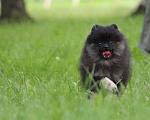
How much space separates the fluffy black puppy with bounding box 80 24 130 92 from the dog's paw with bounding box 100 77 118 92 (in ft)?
0.39

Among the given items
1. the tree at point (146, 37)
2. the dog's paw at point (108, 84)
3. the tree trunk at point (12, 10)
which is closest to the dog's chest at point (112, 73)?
the dog's paw at point (108, 84)

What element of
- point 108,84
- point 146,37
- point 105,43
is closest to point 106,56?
point 105,43

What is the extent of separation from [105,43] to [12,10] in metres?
10.1

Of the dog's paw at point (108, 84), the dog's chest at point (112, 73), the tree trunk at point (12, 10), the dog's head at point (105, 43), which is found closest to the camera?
the dog's paw at point (108, 84)

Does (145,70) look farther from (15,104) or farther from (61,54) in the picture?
(61,54)

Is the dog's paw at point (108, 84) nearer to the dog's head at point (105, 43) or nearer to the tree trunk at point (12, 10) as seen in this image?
the dog's head at point (105, 43)

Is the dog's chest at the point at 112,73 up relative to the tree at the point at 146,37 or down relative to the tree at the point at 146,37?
down

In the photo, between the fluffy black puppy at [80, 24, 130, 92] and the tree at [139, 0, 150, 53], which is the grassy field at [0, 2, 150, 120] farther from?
the tree at [139, 0, 150, 53]

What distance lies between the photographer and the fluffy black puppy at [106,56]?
4094 mm

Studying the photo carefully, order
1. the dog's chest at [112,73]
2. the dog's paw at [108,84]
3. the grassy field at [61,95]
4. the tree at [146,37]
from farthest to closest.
A: 1. the tree at [146,37]
2. the dog's chest at [112,73]
3. the dog's paw at [108,84]
4. the grassy field at [61,95]

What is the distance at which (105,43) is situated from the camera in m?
4.16

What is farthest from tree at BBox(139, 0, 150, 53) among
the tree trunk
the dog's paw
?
the tree trunk

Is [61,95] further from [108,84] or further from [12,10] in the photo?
[12,10]

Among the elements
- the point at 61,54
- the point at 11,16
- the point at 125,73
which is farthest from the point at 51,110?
the point at 11,16
